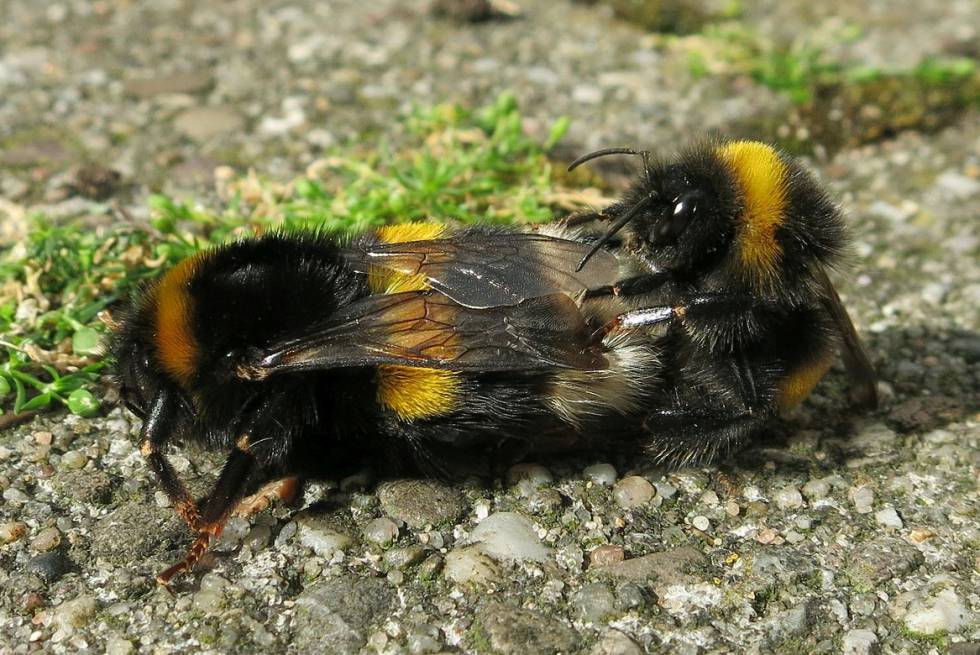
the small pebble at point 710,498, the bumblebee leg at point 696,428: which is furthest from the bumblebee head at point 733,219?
the small pebble at point 710,498

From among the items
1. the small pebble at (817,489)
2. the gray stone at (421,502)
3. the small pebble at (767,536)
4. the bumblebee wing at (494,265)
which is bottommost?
the small pebble at (817,489)

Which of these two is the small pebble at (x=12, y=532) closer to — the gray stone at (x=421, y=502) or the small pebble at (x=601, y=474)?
the gray stone at (x=421, y=502)

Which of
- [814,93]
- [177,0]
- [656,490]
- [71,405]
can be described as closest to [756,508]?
[656,490]

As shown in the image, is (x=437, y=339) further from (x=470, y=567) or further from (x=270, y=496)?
(x=270, y=496)

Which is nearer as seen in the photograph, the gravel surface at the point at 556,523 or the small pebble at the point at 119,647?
the small pebble at the point at 119,647

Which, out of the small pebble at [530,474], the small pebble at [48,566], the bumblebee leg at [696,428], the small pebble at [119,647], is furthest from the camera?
the small pebble at [530,474]

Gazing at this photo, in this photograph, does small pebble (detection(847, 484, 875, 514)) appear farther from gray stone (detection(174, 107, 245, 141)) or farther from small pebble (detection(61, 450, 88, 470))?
gray stone (detection(174, 107, 245, 141))
